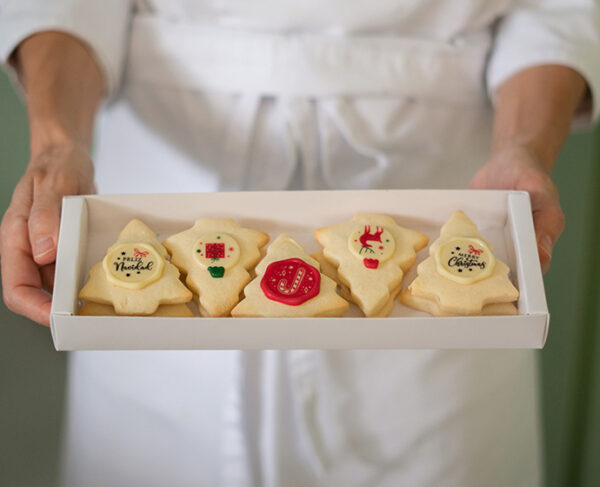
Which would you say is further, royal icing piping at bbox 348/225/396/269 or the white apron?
the white apron

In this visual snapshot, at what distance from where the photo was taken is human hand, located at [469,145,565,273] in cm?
57

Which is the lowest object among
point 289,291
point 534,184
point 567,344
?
point 567,344

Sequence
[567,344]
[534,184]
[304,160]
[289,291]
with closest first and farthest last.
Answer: [289,291] < [534,184] < [304,160] < [567,344]

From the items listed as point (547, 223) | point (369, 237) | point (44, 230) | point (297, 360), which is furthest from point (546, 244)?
point (44, 230)

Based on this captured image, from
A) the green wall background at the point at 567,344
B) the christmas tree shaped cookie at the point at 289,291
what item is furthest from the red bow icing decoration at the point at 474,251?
the green wall background at the point at 567,344

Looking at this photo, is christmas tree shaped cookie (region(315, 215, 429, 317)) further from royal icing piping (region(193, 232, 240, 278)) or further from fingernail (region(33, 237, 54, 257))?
fingernail (region(33, 237, 54, 257))

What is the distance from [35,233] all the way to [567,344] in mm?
1052

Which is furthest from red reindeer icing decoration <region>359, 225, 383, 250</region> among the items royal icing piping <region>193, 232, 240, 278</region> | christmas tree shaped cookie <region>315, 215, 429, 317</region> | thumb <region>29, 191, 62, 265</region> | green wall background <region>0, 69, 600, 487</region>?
green wall background <region>0, 69, 600, 487</region>

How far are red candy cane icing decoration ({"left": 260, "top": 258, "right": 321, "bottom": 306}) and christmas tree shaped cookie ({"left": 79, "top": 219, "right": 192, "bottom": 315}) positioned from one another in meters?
0.07

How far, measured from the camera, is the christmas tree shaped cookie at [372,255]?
0.50 metres

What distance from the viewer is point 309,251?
0.56m

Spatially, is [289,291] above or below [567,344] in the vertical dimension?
above

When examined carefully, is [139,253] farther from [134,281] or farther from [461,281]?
[461,281]

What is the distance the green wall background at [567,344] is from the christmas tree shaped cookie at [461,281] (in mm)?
645
